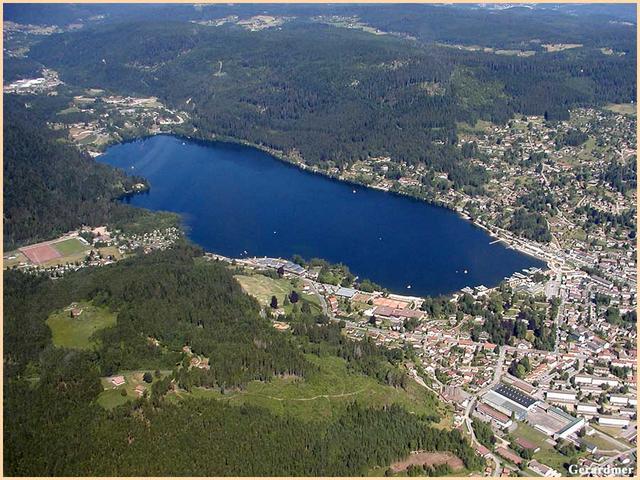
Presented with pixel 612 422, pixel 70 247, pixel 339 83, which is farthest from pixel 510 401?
pixel 339 83

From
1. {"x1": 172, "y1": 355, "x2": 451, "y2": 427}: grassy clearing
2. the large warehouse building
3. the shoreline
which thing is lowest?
the shoreline

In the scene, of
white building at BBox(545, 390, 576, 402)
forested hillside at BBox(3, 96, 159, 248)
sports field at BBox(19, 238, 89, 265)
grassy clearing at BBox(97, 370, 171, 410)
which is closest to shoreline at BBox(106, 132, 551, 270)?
forested hillside at BBox(3, 96, 159, 248)

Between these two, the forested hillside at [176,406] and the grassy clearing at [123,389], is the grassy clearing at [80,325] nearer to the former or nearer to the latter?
the forested hillside at [176,406]

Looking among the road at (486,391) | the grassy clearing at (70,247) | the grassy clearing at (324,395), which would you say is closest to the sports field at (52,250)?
the grassy clearing at (70,247)

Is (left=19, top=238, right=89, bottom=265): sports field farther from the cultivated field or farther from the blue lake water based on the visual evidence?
the cultivated field

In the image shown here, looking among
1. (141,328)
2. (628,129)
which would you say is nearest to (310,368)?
(141,328)

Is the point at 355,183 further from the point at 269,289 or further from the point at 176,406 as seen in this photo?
the point at 176,406
